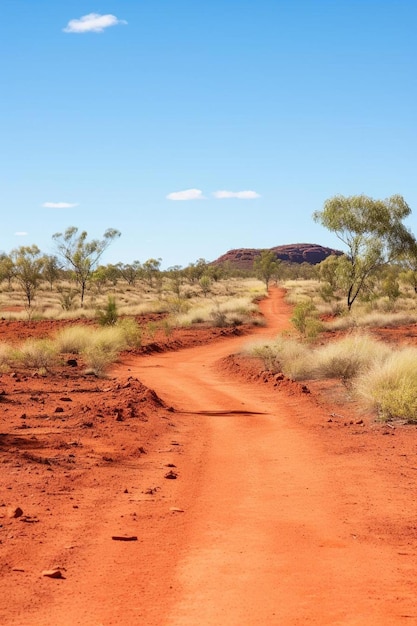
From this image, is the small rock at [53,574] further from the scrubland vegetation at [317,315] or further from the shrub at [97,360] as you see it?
the shrub at [97,360]

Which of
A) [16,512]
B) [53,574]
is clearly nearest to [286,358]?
[16,512]

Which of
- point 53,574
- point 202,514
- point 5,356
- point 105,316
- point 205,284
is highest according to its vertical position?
point 205,284

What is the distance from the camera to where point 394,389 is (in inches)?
492

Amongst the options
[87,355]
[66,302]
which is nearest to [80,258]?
[66,302]

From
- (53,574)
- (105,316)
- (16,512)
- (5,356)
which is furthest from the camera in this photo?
(105,316)

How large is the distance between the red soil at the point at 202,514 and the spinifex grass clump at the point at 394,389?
0.41 metres

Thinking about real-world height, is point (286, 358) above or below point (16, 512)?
above

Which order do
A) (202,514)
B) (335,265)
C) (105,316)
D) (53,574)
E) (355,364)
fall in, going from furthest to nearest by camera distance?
(335,265)
(105,316)
(355,364)
(202,514)
(53,574)

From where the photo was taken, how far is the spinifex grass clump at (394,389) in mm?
11742

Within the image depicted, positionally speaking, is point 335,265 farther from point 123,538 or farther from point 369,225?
point 123,538

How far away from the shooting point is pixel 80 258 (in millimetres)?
48969

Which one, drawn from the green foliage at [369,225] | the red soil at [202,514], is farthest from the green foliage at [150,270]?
the red soil at [202,514]

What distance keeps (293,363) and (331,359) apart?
3.91 ft

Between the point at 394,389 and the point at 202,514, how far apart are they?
6539mm
